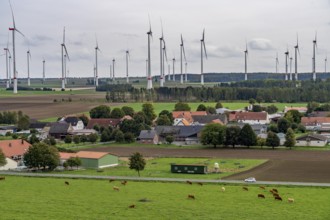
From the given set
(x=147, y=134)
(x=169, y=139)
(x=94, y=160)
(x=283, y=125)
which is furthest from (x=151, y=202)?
(x=283, y=125)

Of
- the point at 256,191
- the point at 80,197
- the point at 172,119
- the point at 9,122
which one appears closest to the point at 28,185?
the point at 80,197

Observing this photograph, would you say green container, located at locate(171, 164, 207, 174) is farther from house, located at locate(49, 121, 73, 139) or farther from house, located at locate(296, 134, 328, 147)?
house, located at locate(49, 121, 73, 139)

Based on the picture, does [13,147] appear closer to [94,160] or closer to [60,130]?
[94,160]

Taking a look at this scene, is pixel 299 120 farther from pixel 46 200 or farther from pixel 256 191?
pixel 46 200

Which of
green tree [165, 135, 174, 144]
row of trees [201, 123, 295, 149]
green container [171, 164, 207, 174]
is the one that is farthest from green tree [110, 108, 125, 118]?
green container [171, 164, 207, 174]

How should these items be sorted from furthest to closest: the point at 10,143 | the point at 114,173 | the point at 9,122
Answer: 1. the point at 9,122
2. the point at 10,143
3. the point at 114,173

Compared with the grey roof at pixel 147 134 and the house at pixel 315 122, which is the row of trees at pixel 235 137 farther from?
the house at pixel 315 122
